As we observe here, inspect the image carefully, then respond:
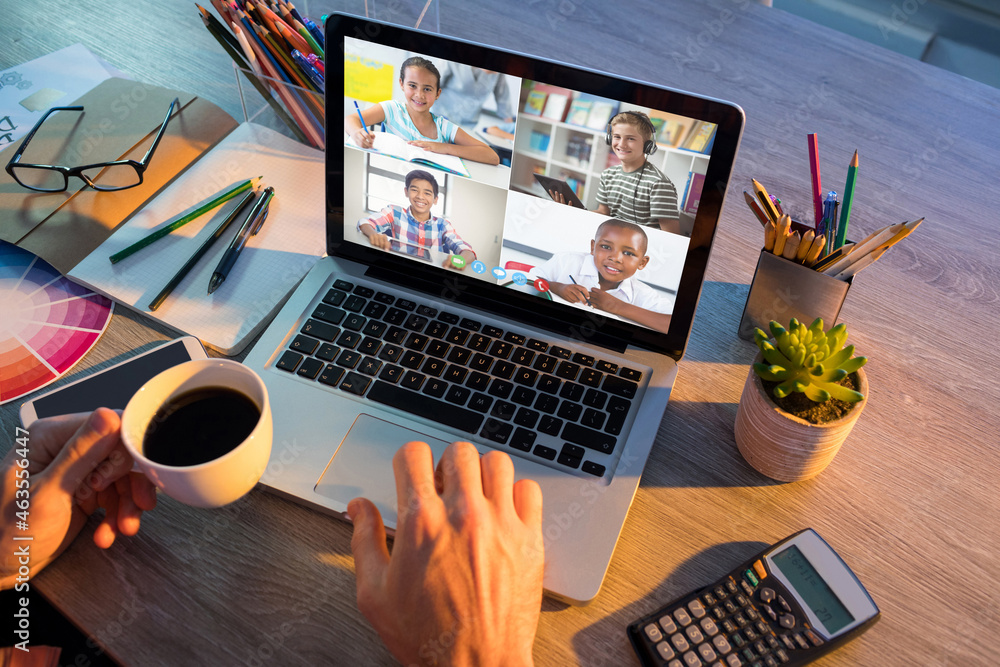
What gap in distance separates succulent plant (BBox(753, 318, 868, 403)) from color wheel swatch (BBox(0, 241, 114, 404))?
2.63 ft

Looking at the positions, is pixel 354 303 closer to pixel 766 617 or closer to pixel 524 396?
pixel 524 396

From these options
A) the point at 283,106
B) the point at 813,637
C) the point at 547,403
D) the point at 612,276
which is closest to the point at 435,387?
the point at 547,403

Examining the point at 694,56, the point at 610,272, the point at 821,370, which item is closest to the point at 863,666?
the point at 821,370

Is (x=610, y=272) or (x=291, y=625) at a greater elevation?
(x=610, y=272)

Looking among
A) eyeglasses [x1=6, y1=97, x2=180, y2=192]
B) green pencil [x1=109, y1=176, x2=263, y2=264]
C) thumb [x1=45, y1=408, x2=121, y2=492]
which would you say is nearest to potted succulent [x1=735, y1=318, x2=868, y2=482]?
thumb [x1=45, y1=408, x2=121, y2=492]

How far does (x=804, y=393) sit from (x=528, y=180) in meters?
0.37

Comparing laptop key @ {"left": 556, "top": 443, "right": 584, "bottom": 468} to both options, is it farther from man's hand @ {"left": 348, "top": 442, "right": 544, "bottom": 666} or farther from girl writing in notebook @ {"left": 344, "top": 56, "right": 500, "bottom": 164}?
girl writing in notebook @ {"left": 344, "top": 56, "right": 500, "bottom": 164}

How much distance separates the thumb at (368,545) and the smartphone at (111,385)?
32cm

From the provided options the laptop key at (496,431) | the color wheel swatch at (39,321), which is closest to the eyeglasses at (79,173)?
the color wheel swatch at (39,321)

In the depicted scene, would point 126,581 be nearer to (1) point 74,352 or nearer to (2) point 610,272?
(1) point 74,352

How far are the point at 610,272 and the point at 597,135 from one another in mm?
154

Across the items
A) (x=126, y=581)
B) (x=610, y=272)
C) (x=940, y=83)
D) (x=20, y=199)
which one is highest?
(x=940, y=83)

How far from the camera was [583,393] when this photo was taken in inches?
31.7

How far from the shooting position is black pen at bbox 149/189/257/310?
91cm
